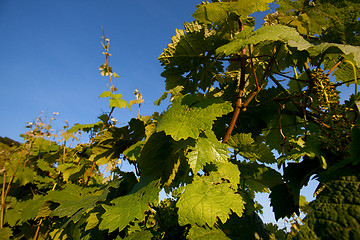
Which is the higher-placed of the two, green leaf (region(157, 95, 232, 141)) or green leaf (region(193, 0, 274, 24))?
green leaf (region(193, 0, 274, 24))

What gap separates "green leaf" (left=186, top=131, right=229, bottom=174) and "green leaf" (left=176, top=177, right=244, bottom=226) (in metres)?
0.10

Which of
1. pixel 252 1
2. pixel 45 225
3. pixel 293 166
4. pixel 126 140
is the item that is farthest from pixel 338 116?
pixel 45 225

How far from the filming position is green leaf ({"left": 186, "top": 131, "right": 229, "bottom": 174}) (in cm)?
92

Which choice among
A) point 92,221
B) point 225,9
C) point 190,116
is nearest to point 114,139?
point 92,221

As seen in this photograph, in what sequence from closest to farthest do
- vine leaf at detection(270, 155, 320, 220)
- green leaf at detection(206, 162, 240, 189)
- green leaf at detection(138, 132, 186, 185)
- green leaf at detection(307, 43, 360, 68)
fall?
1. green leaf at detection(307, 43, 360, 68)
2. vine leaf at detection(270, 155, 320, 220)
3. green leaf at detection(206, 162, 240, 189)
4. green leaf at detection(138, 132, 186, 185)

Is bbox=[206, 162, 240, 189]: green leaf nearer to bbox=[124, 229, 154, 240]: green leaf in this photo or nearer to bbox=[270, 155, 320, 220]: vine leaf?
bbox=[270, 155, 320, 220]: vine leaf

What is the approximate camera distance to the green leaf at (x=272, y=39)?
31.7 inches

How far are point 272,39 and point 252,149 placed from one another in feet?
1.79

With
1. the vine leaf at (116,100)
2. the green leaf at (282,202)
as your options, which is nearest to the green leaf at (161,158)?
the green leaf at (282,202)

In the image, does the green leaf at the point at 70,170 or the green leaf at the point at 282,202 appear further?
the green leaf at the point at 70,170

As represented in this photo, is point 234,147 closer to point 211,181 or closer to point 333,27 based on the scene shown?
point 211,181

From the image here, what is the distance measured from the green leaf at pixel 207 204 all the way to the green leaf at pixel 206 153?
103 mm

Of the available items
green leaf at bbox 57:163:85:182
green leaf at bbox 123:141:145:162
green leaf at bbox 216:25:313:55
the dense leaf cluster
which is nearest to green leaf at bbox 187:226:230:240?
the dense leaf cluster

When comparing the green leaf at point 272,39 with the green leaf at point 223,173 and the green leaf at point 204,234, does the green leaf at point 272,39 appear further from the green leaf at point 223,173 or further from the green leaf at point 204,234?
the green leaf at point 204,234
